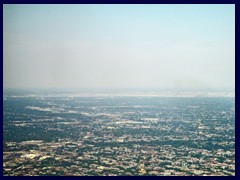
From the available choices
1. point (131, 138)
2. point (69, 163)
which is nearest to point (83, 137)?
point (131, 138)

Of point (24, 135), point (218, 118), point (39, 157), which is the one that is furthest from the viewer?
point (218, 118)

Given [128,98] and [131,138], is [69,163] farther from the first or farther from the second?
[128,98]

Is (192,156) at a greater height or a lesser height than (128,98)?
lesser

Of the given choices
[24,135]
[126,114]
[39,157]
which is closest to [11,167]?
[39,157]

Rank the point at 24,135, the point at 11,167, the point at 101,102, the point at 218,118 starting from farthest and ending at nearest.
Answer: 1. the point at 101,102
2. the point at 218,118
3. the point at 24,135
4. the point at 11,167

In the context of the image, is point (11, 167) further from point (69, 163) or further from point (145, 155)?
point (145, 155)

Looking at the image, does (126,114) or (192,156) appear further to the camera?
(126,114)
